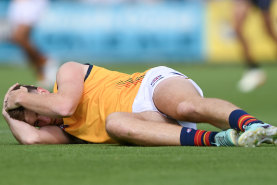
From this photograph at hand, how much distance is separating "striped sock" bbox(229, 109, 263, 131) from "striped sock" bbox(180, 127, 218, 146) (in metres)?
0.17

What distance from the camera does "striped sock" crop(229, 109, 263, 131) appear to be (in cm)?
418

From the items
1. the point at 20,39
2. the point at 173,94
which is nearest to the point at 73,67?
the point at 173,94

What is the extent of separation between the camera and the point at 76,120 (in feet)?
16.1

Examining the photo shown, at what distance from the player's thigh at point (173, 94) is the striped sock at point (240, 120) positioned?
32 cm

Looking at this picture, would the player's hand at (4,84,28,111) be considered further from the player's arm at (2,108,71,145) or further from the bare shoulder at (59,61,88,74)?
the bare shoulder at (59,61,88,74)

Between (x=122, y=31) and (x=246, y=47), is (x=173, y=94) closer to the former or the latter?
(x=246, y=47)

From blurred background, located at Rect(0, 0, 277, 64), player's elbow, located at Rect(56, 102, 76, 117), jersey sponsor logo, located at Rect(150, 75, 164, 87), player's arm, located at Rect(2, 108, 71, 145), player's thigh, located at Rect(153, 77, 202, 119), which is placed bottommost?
blurred background, located at Rect(0, 0, 277, 64)

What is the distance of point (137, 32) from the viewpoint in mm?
17156

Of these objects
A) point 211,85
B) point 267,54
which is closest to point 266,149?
point 211,85

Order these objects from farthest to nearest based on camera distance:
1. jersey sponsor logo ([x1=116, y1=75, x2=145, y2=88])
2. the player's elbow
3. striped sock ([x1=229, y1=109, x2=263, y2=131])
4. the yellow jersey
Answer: jersey sponsor logo ([x1=116, y1=75, x2=145, y2=88]) < the yellow jersey < the player's elbow < striped sock ([x1=229, y1=109, x2=263, y2=131])

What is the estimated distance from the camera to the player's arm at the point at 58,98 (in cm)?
453

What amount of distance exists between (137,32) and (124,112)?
12.7 metres

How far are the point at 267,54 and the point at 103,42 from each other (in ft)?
14.2

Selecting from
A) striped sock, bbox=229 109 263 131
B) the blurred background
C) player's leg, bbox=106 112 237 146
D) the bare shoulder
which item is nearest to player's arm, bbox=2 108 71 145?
the bare shoulder
